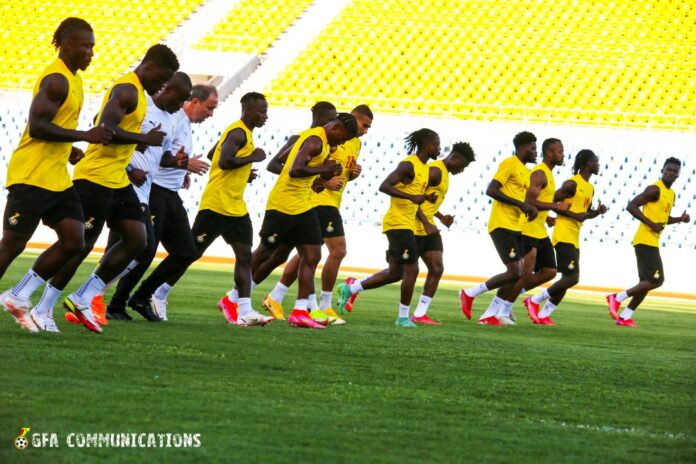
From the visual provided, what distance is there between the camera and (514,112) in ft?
96.0

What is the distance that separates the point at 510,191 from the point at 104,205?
6.14 m

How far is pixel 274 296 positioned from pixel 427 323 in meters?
1.81

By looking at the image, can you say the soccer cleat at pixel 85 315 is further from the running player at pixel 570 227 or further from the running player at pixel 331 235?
the running player at pixel 570 227

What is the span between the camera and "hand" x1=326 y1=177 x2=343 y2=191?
10664 mm

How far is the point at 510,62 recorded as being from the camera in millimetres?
30906

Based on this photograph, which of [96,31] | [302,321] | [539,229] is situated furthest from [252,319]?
[96,31]

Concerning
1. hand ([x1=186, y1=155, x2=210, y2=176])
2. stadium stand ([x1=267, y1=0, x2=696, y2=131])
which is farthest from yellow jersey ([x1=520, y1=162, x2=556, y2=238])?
stadium stand ([x1=267, y1=0, x2=696, y2=131])

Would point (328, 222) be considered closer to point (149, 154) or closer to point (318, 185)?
point (318, 185)

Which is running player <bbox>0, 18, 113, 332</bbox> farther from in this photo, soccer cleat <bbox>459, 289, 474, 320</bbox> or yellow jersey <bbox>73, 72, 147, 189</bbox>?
soccer cleat <bbox>459, 289, 474, 320</bbox>

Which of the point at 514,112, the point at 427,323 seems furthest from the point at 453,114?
the point at 427,323

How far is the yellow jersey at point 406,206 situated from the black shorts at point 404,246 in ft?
0.17

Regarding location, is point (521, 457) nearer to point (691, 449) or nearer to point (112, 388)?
point (691, 449)

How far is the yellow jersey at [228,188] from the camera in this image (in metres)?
10.2

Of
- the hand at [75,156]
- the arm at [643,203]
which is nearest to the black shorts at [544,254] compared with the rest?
the arm at [643,203]
